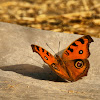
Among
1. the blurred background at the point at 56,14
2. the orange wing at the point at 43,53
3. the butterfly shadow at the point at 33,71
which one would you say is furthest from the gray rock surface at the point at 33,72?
Answer: the blurred background at the point at 56,14

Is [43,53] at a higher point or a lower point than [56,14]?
higher

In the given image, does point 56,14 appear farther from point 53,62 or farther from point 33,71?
point 53,62

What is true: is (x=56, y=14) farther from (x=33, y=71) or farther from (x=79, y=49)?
(x=79, y=49)

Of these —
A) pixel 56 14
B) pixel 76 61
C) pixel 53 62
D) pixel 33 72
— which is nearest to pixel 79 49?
pixel 76 61

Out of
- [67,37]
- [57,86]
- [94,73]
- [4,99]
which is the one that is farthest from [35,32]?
[4,99]

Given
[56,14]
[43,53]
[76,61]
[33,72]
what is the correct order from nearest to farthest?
1. [43,53]
2. [76,61]
3. [33,72]
4. [56,14]

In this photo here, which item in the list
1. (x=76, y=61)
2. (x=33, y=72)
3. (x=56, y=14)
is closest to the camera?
(x=76, y=61)

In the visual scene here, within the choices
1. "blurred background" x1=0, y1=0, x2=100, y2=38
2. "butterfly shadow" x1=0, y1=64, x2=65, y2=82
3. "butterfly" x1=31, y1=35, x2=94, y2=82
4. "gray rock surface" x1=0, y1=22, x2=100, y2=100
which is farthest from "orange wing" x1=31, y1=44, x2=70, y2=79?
"blurred background" x1=0, y1=0, x2=100, y2=38

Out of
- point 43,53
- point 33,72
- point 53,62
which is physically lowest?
point 33,72

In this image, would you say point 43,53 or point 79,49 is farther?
point 79,49
